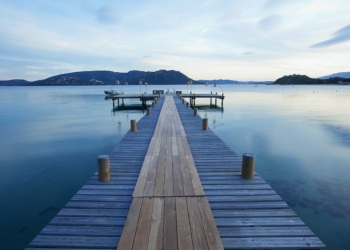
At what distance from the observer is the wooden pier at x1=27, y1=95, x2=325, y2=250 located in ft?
11.6

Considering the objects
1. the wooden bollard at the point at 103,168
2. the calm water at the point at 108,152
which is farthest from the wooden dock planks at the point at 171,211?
the calm water at the point at 108,152

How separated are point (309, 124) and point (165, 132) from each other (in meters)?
18.7

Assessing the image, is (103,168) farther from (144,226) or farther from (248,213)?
(248,213)

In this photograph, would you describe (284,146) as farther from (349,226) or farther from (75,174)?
(75,174)

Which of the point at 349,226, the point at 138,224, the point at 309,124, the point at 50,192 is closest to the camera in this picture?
the point at 138,224

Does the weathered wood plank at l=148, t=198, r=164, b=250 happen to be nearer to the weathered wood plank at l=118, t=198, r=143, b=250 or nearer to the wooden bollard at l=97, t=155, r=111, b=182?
the weathered wood plank at l=118, t=198, r=143, b=250

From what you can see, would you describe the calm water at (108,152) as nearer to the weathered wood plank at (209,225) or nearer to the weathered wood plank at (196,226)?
the weathered wood plank at (209,225)

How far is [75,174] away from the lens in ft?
33.8

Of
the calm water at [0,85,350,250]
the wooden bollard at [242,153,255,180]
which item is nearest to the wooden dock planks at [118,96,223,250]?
the wooden bollard at [242,153,255,180]

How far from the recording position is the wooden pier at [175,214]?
3535 millimetres

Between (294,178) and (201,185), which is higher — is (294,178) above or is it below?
below

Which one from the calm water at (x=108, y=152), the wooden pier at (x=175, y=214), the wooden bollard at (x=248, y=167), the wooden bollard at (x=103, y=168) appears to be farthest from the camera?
the calm water at (x=108, y=152)

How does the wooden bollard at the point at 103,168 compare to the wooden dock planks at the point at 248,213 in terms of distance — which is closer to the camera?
the wooden dock planks at the point at 248,213

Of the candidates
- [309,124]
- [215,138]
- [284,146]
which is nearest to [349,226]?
[215,138]
